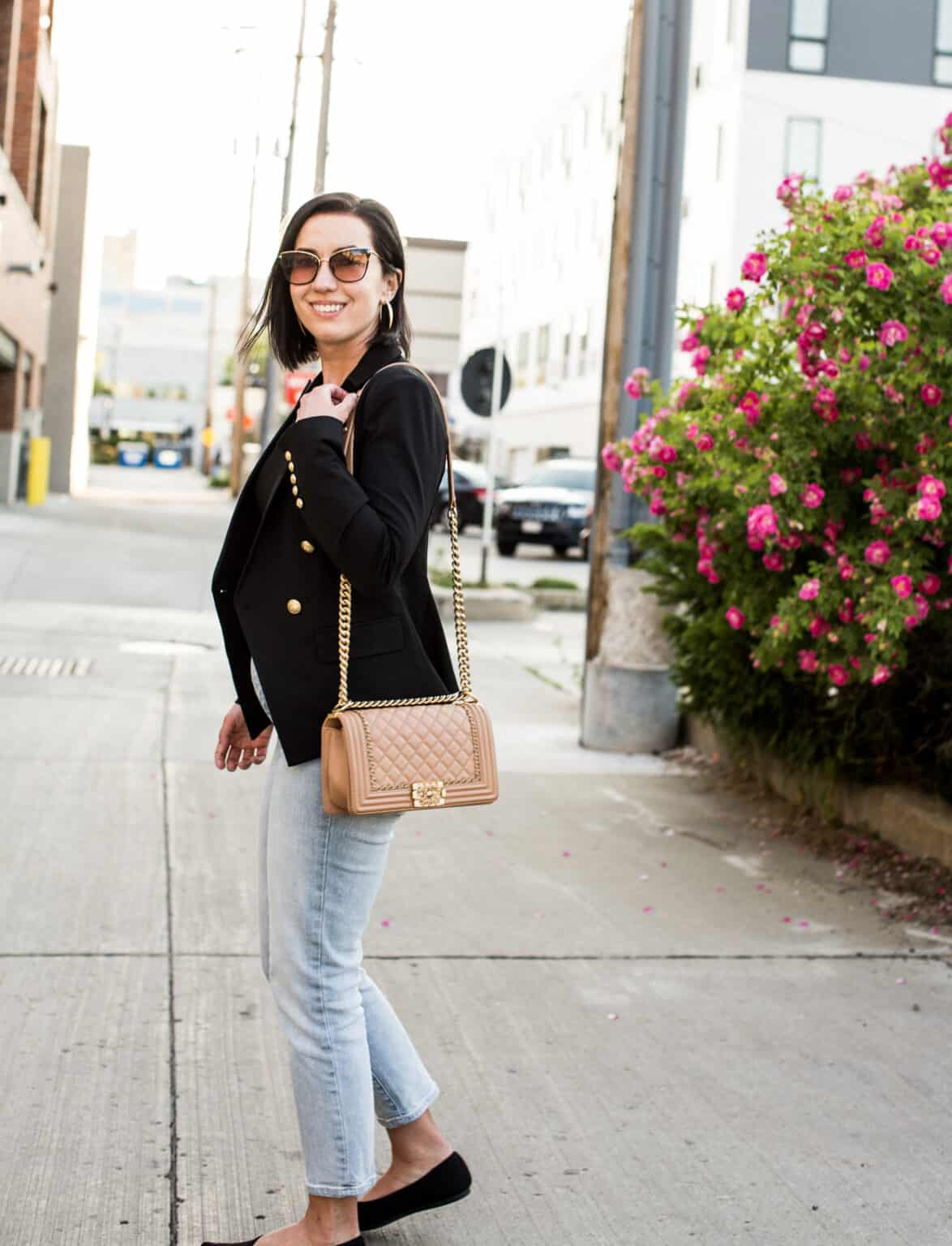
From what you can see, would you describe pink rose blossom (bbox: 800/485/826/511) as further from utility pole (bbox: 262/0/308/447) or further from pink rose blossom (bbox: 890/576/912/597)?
utility pole (bbox: 262/0/308/447)

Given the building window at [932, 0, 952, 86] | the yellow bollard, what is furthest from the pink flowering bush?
the building window at [932, 0, 952, 86]

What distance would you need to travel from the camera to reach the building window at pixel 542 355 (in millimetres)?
56562

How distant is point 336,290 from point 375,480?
0.39m

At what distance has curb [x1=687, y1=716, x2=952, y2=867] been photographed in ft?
19.2

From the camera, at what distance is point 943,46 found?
1411 inches

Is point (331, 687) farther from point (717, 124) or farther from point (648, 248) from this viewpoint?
point (717, 124)

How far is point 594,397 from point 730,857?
44.2 metres

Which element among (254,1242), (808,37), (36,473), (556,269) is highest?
(808,37)

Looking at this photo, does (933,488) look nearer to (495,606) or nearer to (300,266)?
(300,266)

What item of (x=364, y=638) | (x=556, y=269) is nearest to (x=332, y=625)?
(x=364, y=638)

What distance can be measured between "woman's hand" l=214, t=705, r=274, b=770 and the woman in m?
0.14

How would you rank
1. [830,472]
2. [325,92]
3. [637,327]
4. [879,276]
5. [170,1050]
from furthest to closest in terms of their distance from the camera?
[325,92], [637,327], [830,472], [879,276], [170,1050]

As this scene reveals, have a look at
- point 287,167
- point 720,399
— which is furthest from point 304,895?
point 287,167

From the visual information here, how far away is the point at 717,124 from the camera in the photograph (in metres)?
38.1
